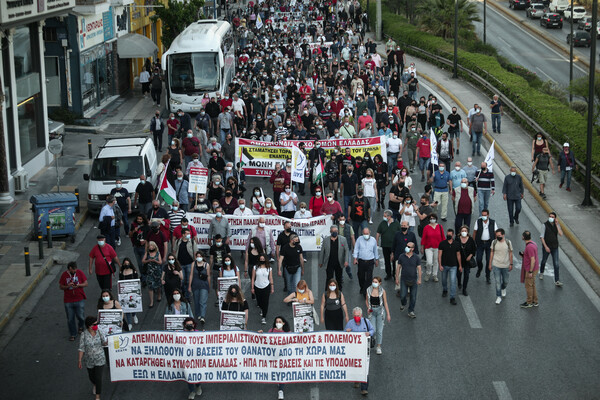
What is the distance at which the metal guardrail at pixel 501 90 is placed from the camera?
31000mm

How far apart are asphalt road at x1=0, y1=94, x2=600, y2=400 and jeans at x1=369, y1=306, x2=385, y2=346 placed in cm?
33

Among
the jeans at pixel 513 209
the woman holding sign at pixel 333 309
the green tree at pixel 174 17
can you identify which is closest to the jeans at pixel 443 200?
the jeans at pixel 513 209

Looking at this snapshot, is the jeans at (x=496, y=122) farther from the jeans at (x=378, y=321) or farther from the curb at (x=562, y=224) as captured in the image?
the jeans at (x=378, y=321)

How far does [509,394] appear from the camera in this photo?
14.6 metres

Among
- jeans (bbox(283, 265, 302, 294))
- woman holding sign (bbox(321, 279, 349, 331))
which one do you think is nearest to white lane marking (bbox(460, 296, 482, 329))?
woman holding sign (bbox(321, 279, 349, 331))

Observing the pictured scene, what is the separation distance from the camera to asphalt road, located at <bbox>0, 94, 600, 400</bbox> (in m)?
14.9

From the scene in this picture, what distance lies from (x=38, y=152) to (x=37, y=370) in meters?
15.5

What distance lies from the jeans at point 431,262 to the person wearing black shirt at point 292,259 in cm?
265

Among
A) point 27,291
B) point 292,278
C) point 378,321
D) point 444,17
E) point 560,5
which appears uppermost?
point 444,17

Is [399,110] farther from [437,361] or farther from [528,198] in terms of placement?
[437,361]

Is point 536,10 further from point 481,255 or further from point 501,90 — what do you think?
point 481,255

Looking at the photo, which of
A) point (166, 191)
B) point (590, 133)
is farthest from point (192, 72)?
point (590, 133)

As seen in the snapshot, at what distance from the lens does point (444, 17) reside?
→ 2297 inches

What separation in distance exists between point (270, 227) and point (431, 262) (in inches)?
141
